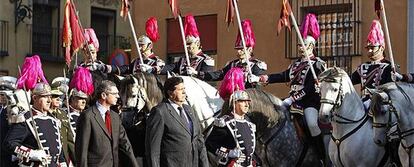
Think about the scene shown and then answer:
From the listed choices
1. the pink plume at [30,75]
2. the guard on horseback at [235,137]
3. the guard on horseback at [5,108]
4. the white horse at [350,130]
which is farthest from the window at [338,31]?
the guard on horseback at [5,108]

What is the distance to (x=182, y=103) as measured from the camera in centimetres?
1201

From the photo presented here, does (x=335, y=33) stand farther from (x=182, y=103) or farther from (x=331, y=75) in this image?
(x=182, y=103)

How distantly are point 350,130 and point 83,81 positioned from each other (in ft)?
10.8

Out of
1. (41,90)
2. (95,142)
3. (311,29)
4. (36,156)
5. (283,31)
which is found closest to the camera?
(95,142)

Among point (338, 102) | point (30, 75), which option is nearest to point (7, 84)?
point (30, 75)

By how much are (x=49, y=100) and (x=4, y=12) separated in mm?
19220

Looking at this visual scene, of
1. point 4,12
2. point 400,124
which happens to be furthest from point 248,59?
point 4,12

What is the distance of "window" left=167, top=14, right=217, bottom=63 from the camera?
22.9 meters

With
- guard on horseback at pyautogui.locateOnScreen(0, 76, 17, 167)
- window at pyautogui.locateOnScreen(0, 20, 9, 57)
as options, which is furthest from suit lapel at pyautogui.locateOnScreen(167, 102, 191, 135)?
window at pyautogui.locateOnScreen(0, 20, 9, 57)

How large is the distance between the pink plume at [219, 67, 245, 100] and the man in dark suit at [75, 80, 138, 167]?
10.3ft

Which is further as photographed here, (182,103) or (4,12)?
(4,12)

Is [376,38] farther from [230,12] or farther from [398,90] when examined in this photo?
[230,12]

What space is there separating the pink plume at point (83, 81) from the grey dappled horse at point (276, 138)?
6.72 ft

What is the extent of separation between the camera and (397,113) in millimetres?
13320
